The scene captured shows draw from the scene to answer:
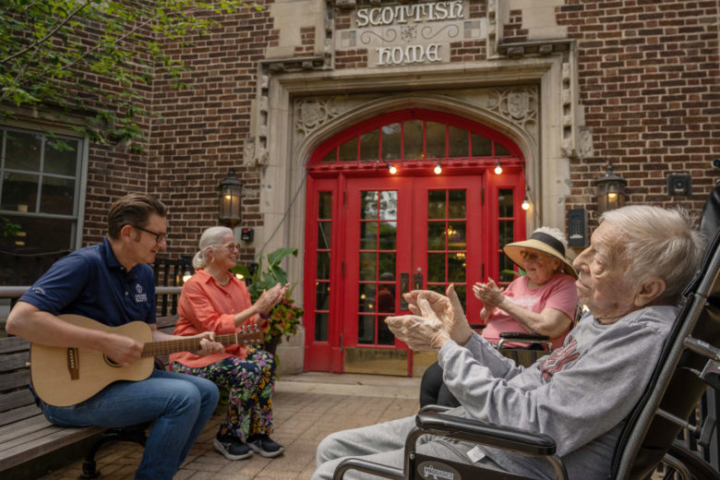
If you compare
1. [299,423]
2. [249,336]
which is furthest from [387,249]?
[249,336]

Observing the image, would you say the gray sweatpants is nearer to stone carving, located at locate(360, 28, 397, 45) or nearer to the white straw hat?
the white straw hat

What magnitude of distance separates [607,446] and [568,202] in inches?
171

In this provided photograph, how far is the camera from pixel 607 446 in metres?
1.36

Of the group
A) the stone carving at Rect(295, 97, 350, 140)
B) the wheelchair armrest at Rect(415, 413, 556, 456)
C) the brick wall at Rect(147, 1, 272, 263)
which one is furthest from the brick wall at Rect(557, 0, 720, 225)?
the wheelchair armrest at Rect(415, 413, 556, 456)

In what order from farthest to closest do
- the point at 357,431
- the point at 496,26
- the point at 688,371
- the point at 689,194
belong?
the point at 496,26 < the point at 689,194 < the point at 357,431 < the point at 688,371

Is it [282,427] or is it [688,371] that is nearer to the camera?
[688,371]

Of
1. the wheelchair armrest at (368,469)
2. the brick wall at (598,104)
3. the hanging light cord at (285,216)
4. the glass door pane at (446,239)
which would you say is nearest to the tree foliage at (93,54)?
the brick wall at (598,104)

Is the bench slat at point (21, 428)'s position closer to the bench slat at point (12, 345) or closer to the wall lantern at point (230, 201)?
the bench slat at point (12, 345)

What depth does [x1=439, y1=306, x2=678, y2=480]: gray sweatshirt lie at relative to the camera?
50.8 inches

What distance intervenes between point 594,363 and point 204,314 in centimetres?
249

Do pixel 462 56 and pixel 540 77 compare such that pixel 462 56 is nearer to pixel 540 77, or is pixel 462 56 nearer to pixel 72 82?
pixel 540 77

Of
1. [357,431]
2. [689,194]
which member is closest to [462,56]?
[689,194]

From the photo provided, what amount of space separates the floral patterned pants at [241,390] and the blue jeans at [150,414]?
2.57 feet

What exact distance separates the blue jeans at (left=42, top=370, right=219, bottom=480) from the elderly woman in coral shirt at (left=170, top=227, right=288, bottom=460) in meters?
0.79
